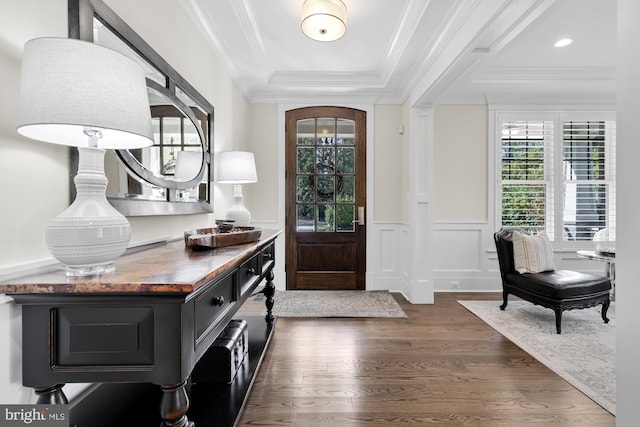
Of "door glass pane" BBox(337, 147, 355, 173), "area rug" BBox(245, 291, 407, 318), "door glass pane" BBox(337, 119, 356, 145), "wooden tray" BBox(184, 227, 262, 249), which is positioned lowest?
"area rug" BBox(245, 291, 407, 318)

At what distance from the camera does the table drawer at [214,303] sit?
100 centimetres

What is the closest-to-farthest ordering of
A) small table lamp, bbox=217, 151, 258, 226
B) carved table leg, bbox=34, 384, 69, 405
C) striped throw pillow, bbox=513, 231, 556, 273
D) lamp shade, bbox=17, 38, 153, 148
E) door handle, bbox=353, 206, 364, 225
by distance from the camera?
lamp shade, bbox=17, 38, 153, 148
carved table leg, bbox=34, 384, 69, 405
small table lamp, bbox=217, 151, 258, 226
striped throw pillow, bbox=513, 231, 556, 273
door handle, bbox=353, 206, 364, 225

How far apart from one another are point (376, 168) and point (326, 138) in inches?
29.5

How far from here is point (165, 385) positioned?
893 mm

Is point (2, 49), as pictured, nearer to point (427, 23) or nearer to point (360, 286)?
point (427, 23)

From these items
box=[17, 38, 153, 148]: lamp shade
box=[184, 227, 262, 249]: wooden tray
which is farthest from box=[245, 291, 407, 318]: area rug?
box=[17, 38, 153, 148]: lamp shade

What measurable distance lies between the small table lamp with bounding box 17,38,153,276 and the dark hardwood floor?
1.20m

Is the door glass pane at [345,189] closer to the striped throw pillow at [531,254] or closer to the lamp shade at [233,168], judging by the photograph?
the lamp shade at [233,168]

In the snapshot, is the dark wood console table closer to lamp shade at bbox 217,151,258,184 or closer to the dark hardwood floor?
the dark hardwood floor

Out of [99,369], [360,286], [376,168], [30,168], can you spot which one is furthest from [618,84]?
[360,286]

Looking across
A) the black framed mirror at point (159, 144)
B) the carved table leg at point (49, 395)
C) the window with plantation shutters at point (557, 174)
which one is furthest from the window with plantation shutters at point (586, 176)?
the carved table leg at point (49, 395)

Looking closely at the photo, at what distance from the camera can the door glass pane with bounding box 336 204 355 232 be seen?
13.0ft

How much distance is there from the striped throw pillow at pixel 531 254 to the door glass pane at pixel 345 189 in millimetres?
1856

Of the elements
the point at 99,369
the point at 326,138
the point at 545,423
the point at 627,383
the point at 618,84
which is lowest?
the point at 545,423
